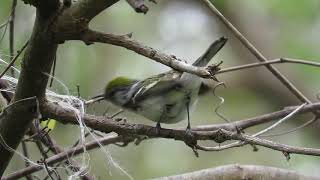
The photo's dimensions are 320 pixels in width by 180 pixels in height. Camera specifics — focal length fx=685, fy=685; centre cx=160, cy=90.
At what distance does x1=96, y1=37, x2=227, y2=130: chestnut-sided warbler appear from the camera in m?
1.46

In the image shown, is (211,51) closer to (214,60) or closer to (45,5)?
(45,5)

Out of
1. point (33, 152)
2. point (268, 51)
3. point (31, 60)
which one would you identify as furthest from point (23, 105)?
point (268, 51)

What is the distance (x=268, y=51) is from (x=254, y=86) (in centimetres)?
19

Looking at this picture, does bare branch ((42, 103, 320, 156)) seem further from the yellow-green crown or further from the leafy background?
the leafy background

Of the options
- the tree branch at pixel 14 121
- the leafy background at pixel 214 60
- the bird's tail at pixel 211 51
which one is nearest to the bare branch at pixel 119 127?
the tree branch at pixel 14 121

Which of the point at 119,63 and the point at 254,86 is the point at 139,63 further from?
the point at 254,86

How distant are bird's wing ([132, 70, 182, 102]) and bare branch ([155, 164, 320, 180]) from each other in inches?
7.4

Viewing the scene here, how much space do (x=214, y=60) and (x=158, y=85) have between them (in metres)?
1.59

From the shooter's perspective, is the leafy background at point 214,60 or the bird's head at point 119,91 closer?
the bird's head at point 119,91

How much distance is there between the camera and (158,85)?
4.84 ft

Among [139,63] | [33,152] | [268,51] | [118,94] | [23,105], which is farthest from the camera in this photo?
[139,63]

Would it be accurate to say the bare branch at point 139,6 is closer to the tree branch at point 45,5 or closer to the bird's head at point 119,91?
the tree branch at point 45,5

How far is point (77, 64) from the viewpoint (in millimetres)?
2996

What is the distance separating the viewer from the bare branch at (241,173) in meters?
1.45
